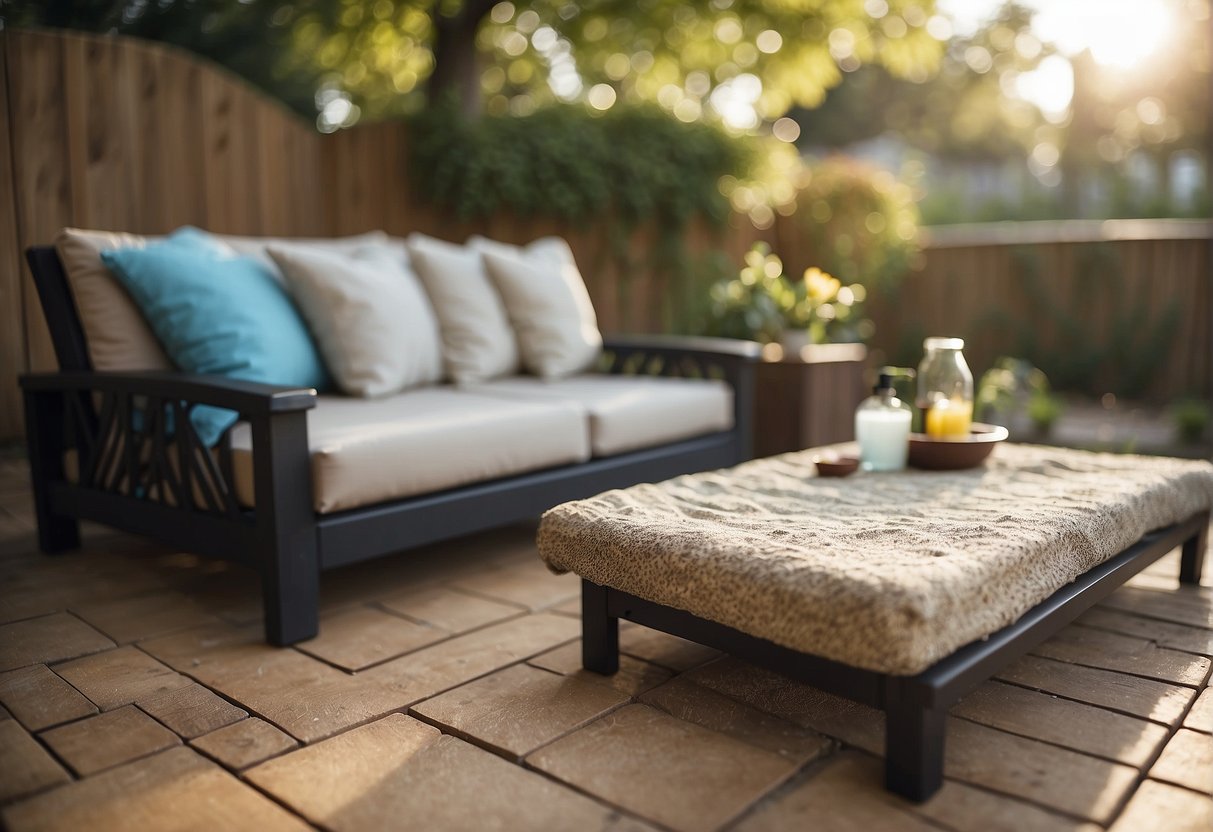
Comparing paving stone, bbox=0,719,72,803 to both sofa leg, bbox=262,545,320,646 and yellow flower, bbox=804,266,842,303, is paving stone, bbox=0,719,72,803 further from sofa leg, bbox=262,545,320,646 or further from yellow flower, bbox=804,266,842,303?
yellow flower, bbox=804,266,842,303

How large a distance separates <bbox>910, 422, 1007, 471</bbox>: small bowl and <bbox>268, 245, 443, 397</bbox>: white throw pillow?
5.04 ft

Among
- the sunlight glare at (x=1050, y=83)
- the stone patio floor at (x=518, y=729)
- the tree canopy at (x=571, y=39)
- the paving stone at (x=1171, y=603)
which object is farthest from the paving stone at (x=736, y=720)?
the sunlight glare at (x=1050, y=83)

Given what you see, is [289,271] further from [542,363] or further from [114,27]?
[114,27]

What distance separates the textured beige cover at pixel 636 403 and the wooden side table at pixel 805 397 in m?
0.62

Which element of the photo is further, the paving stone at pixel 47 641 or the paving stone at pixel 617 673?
the paving stone at pixel 47 641

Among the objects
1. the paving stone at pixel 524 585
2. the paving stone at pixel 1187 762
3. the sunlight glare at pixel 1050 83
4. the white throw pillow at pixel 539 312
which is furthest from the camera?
the sunlight glare at pixel 1050 83

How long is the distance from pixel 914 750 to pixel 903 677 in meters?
0.11

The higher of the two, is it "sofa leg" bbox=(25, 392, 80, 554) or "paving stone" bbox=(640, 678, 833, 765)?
"sofa leg" bbox=(25, 392, 80, 554)

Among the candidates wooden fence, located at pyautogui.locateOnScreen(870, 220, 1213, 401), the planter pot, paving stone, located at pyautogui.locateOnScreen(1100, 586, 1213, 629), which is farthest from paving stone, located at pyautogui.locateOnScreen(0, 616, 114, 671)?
wooden fence, located at pyautogui.locateOnScreen(870, 220, 1213, 401)

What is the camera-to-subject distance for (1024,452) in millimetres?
2479

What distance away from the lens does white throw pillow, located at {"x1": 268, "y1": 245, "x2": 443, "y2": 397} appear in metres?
2.71

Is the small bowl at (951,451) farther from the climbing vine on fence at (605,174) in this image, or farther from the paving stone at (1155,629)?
the climbing vine on fence at (605,174)

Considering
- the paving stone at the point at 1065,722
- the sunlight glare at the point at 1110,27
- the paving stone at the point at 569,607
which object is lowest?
the paving stone at the point at 569,607

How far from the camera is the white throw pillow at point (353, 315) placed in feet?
8.89
